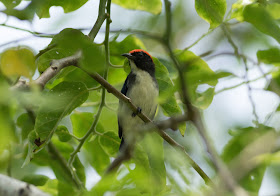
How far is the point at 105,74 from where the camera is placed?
3.33 m

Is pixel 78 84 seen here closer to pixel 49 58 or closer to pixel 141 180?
pixel 49 58

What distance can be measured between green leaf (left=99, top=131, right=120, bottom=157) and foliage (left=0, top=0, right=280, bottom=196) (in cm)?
1

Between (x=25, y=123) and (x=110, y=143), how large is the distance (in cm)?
78

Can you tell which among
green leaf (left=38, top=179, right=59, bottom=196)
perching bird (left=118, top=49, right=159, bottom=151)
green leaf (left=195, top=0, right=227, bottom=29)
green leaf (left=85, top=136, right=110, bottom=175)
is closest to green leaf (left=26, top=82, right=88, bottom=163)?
green leaf (left=38, top=179, right=59, bottom=196)

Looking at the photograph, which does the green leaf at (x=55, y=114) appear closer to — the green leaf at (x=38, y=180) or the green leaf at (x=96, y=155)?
the green leaf at (x=38, y=180)

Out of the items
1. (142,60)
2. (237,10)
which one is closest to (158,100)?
(237,10)

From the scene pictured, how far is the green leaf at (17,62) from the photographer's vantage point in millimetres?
1457

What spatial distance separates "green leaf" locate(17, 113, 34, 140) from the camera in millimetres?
3468

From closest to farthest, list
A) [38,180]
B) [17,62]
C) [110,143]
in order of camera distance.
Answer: [17,62] < [38,180] < [110,143]

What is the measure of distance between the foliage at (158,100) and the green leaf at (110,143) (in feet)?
0.03

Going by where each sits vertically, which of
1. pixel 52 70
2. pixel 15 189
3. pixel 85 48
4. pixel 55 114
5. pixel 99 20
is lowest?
pixel 55 114

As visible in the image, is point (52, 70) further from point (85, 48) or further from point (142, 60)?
point (142, 60)

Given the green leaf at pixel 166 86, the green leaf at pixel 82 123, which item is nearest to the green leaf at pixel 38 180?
the green leaf at pixel 82 123

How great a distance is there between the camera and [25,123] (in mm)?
3551
